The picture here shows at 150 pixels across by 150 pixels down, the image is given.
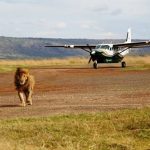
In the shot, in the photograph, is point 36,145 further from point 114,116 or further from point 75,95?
point 75,95

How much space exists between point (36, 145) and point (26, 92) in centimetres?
710

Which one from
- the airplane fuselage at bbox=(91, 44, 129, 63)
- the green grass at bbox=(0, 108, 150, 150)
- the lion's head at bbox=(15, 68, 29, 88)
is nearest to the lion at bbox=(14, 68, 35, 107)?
the lion's head at bbox=(15, 68, 29, 88)

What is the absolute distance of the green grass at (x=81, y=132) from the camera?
11617 millimetres

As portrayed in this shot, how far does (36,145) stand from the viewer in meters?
11.7

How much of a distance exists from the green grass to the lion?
11.7 ft

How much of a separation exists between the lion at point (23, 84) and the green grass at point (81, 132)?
11.7ft

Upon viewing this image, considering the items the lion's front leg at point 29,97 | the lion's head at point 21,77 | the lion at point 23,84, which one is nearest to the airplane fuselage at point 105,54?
the lion at point 23,84

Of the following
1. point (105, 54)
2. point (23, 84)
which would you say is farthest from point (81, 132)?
point (105, 54)

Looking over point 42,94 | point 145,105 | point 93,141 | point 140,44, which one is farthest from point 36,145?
point 140,44

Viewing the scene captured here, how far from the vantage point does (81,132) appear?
12.9m

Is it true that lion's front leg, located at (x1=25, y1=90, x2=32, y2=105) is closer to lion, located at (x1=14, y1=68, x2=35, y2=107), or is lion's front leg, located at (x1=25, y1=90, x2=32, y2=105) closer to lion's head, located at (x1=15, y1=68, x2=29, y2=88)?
lion, located at (x1=14, y1=68, x2=35, y2=107)

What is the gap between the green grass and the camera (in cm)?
1162

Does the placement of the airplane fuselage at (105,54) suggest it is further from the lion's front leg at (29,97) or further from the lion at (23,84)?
the lion's front leg at (29,97)

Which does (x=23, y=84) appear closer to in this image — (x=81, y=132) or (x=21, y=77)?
(x=21, y=77)
